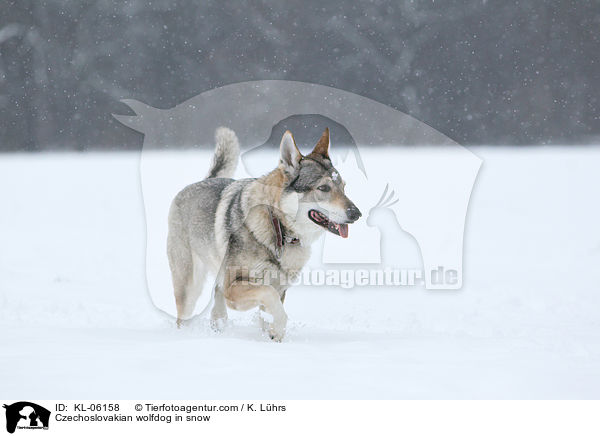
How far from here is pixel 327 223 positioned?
361cm

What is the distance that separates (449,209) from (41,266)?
5.62 meters

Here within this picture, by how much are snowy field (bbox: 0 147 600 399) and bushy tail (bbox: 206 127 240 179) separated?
3.86 feet

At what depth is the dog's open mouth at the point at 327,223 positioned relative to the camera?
3.60m

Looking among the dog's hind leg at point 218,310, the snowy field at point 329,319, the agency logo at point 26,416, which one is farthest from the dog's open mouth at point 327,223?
the agency logo at point 26,416

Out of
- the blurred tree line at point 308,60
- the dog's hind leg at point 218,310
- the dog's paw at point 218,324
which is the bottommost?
the dog's paw at point 218,324

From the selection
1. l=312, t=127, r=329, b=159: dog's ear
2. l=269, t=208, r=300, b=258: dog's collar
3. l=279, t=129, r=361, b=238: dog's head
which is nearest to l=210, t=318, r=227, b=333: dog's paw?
l=269, t=208, r=300, b=258: dog's collar

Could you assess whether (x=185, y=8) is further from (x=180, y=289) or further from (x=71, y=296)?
(x=180, y=289)

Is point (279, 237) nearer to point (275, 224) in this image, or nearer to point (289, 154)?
point (275, 224)

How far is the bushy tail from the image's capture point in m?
4.59

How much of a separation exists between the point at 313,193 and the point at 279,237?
35 centimetres

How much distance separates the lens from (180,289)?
4527 millimetres

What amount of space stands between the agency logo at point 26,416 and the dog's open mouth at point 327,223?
1828mm

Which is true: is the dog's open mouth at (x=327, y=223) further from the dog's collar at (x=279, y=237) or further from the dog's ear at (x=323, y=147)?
the dog's ear at (x=323, y=147)

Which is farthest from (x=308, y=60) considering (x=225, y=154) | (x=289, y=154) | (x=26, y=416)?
(x=26, y=416)
